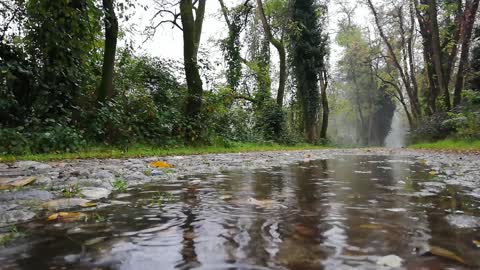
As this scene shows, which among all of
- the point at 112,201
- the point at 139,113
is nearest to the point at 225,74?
the point at 139,113

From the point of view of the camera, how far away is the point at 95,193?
329cm

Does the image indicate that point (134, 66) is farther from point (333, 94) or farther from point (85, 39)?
point (333, 94)

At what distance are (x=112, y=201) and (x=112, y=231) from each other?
978mm

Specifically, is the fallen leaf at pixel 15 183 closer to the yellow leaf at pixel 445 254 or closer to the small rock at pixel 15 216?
the small rock at pixel 15 216

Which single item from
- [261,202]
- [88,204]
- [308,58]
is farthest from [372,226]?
[308,58]

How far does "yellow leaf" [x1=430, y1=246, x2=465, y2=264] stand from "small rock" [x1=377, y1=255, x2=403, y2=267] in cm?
21

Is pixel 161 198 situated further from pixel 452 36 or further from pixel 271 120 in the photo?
pixel 452 36

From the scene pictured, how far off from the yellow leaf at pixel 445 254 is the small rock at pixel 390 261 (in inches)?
8.1

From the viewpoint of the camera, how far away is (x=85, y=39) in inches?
282

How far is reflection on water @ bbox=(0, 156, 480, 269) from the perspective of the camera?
1604 millimetres

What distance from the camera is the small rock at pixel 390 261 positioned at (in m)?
1.56

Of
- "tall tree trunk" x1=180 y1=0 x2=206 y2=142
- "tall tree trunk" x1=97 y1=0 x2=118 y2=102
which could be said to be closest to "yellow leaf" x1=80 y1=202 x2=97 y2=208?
"tall tree trunk" x1=97 y1=0 x2=118 y2=102

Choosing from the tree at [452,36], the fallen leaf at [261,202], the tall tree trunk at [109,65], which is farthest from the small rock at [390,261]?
the tree at [452,36]

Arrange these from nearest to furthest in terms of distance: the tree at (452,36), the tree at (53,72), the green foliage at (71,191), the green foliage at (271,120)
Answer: the green foliage at (71,191) < the tree at (53,72) < the tree at (452,36) < the green foliage at (271,120)
